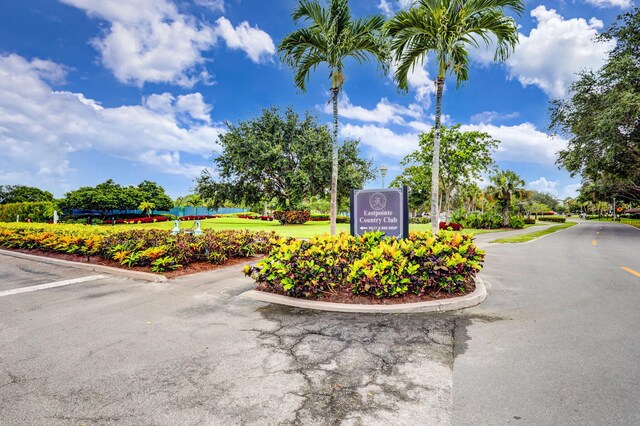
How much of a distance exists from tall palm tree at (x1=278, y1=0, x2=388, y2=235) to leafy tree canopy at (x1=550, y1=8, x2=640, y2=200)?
16.6 m

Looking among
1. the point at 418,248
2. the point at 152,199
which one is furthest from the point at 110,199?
the point at 418,248

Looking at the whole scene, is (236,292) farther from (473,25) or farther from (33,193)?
(33,193)

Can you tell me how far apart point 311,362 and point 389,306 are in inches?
85.7

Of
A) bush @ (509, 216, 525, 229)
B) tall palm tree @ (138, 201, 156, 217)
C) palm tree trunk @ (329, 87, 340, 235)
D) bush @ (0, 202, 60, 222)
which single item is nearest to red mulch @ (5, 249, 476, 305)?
palm tree trunk @ (329, 87, 340, 235)

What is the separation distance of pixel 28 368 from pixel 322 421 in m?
3.38

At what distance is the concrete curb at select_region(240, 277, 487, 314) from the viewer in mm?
5422

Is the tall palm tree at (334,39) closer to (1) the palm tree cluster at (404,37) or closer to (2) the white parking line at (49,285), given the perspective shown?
(1) the palm tree cluster at (404,37)

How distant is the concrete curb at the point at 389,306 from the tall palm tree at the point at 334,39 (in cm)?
564

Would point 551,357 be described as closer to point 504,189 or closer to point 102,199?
point 504,189

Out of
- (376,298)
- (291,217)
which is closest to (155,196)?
(291,217)

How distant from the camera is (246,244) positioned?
37.7ft

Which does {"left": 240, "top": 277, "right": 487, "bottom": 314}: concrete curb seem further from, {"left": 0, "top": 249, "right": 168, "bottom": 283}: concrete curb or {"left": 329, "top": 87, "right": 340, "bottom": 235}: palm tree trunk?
{"left": 329, "top": 87, "right": 340, "bottom": 235}: palm tree trunk

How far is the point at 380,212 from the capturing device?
8102 mm

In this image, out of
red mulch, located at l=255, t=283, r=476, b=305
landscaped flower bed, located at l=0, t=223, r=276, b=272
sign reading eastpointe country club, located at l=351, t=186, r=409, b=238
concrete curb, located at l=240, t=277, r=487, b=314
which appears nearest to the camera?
concrete curb, located at l=240, t=277, r=487, b=314
